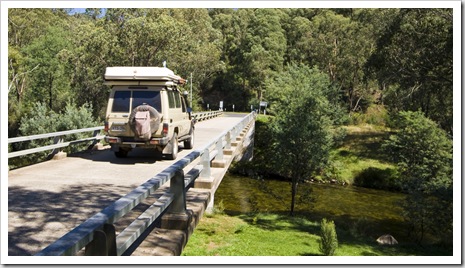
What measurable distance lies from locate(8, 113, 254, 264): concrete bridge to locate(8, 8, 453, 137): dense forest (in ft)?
57.6

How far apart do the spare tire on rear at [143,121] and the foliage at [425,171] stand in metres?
12.8

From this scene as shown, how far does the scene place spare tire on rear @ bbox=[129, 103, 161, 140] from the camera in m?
11.5

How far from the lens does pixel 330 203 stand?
26.6 m

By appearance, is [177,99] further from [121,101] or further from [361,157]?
[361,157]

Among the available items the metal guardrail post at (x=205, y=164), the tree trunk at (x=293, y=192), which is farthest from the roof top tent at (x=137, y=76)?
the tree trunk at (x=293, y=192)

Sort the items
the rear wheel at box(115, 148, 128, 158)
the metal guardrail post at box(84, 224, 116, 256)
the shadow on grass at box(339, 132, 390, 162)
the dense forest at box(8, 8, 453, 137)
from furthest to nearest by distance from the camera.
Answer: the shadow on grass at box(339, 132, 390, 162), the dense forest at box(8, 8, 453, 137), the rear wheel at box(115, 148, 128, 158), the metal guardrail post at box(84, 224, 116, 256)

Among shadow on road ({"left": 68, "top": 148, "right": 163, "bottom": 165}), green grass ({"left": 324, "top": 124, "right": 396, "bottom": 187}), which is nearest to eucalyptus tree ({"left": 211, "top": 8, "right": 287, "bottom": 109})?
green grass ({"left": 324, "top": 124, "right": 396, "bottom": 187})

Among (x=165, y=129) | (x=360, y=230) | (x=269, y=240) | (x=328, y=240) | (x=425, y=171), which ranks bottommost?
(x=360, y=230)

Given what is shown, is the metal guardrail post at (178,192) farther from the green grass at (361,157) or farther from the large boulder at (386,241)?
the green grass at (361,157)

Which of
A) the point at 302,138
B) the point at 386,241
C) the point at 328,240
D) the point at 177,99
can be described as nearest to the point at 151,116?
the point at 177,99

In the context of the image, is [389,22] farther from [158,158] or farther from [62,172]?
[62,172]

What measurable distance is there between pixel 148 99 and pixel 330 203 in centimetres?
1807

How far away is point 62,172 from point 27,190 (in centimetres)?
227

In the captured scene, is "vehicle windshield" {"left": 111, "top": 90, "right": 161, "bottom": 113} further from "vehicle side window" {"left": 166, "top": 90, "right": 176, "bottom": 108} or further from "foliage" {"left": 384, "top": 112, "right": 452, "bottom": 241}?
"foliage" {"left": 384, "top": 112, "right": 452, "bottom": 241}
